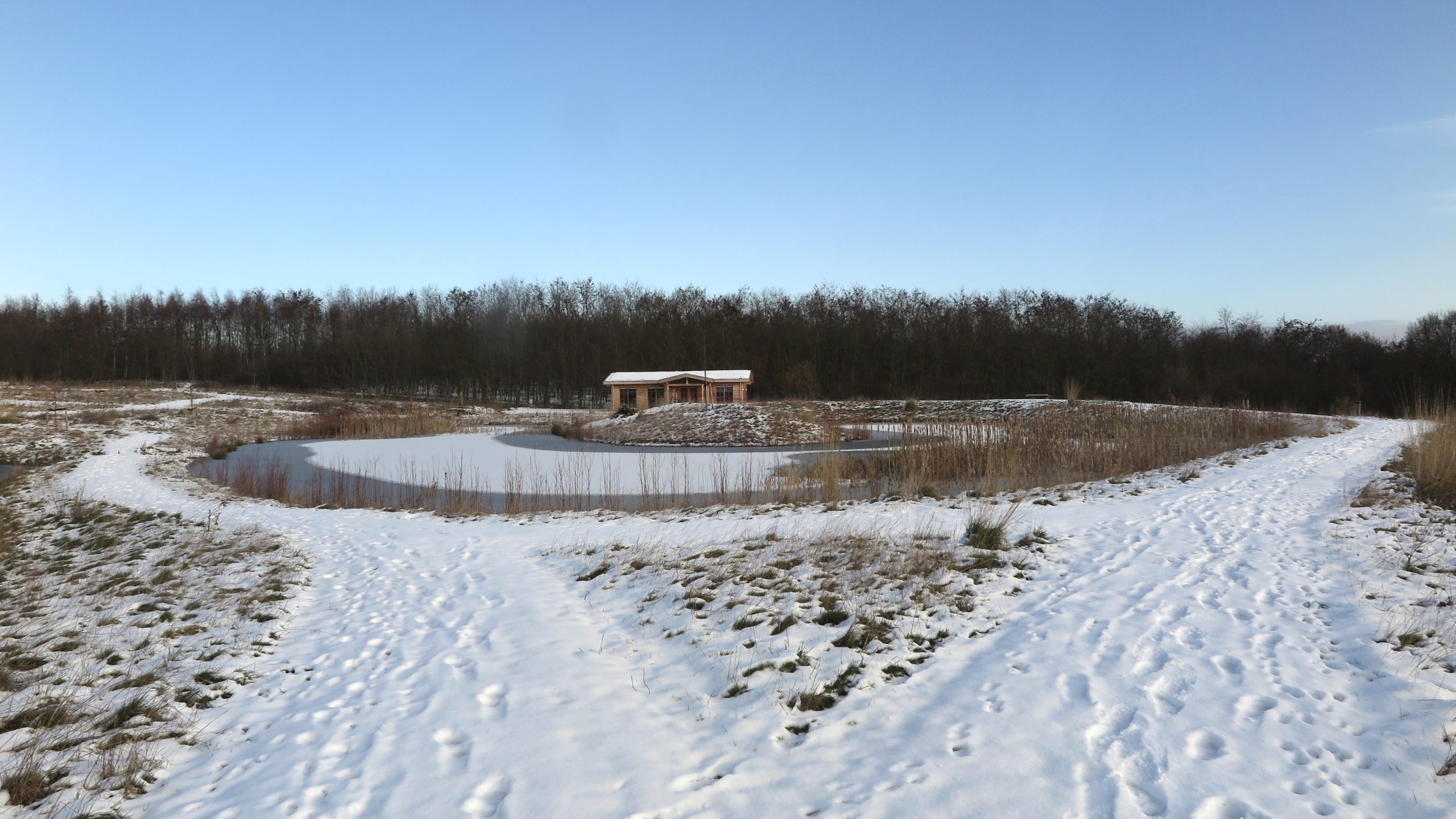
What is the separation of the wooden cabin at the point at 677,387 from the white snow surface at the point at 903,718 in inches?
1328

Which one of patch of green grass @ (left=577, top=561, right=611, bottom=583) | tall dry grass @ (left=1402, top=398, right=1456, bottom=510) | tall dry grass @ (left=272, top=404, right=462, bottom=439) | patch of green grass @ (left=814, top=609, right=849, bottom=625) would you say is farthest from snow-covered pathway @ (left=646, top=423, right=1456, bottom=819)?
tall dry grass @ (left=272, top=404, right=462, bottom=439)

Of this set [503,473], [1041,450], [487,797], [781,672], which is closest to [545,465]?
[503,473]

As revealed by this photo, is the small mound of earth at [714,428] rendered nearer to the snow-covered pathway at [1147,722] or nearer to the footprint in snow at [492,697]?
the snow-covered pathway at [1147,722]

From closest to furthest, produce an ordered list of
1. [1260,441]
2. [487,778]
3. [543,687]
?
[487,778], [543,687], [1260,441]

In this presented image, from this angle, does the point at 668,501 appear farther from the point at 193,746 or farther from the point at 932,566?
the point at 193,746

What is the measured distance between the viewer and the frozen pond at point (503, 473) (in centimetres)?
1344

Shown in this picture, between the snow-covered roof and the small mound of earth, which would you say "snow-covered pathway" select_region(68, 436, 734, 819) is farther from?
the snow-covered roof

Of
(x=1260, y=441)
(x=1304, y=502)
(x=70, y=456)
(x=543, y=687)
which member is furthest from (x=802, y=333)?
(x=543, y=687)

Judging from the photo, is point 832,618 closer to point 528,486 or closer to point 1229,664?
point 1229,664

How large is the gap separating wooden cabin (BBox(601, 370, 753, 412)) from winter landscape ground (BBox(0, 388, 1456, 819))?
31.4m

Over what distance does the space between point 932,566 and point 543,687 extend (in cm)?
342

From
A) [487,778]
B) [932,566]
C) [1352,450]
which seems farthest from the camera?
[1352,450]

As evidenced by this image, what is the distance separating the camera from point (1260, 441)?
58.9ft

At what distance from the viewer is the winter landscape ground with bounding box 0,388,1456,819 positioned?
3.44 metres
